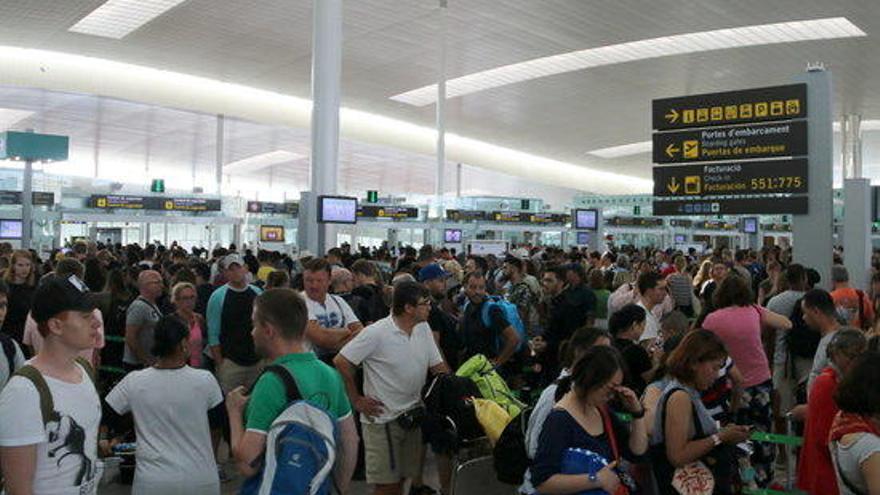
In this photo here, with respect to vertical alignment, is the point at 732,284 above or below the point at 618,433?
above

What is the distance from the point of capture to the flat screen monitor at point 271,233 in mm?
24983

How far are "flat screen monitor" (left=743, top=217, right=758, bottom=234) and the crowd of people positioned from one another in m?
23.3

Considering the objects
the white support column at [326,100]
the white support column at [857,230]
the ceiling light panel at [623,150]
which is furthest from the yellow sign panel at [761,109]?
the ceiling light panel at [623,150]

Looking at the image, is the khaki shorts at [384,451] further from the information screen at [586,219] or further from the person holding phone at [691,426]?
the information screen at [586,219]

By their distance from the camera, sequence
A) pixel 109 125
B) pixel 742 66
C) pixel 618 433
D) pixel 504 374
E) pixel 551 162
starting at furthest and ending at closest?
pixel 551 162 < pixel 109 125 < pixel 742 66 < pixel 504 374 < pixel 618 433

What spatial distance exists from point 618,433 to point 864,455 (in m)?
0.88

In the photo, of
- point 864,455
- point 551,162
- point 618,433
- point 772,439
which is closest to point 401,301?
point 618,433

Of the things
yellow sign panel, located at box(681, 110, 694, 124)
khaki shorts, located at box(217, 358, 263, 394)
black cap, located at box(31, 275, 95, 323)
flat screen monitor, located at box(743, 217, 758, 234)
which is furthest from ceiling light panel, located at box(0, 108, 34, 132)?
black cap, located at box(31, 275, 95, 323)

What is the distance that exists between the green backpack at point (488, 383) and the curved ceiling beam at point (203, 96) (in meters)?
25.7

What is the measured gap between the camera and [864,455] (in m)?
2.71

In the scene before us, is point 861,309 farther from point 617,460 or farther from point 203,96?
point 203,96

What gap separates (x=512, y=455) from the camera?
135 inches

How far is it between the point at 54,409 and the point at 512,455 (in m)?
1.80

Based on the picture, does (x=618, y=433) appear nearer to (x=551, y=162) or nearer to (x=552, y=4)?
(x=552, y=4)
